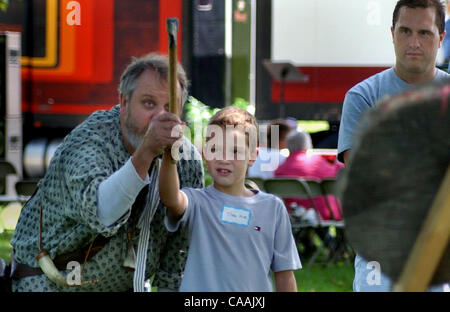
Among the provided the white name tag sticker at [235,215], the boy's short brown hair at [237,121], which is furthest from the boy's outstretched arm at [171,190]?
the boy's short brown hair at [237,121]

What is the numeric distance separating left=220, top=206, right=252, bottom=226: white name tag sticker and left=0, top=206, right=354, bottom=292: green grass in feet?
11.7

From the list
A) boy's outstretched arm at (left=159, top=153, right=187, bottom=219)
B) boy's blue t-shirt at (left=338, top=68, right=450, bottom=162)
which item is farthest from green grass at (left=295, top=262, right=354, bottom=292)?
boy's outstretched arm at (left=159, top=153, right=187, bottom=219)

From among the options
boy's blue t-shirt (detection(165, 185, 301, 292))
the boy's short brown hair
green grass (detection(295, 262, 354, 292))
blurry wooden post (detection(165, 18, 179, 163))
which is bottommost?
green grass (detection(295, 262, 354, 292))

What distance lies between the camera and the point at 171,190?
6.20ft

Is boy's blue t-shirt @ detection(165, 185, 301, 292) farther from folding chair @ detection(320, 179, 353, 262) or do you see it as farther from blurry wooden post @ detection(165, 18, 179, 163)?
folding chair @ detection(320, 179, 353, 262)

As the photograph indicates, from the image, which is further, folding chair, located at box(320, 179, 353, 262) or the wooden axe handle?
folding chair, located at box(320, 179, 353, 262)

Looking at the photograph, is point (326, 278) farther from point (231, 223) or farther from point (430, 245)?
point (430, 245)

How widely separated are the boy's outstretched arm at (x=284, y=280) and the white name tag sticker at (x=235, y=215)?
0.17m

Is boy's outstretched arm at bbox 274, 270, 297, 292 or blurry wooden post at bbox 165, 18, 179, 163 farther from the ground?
blurry wooden post at bbox 165, 18, 179, 163

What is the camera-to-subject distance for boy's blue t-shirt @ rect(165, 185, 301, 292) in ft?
6.55

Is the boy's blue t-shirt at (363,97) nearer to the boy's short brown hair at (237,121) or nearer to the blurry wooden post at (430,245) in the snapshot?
the boy's short brown hair at (237,121)

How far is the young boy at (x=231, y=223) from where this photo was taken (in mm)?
1997
